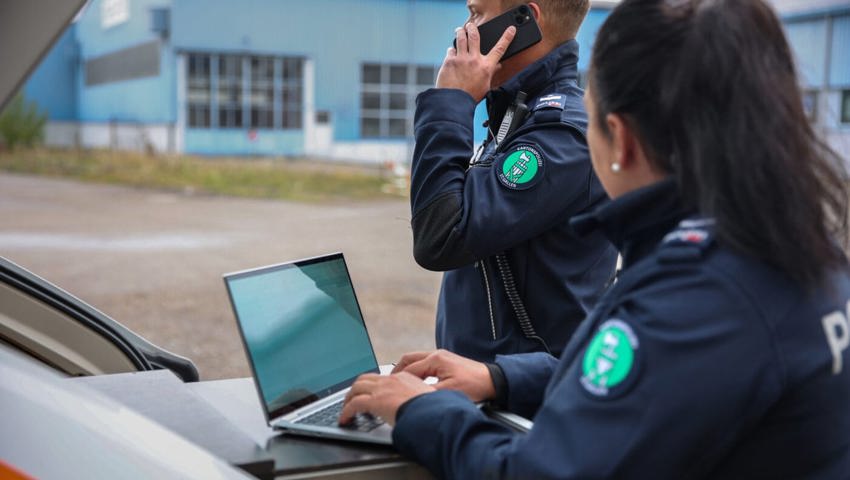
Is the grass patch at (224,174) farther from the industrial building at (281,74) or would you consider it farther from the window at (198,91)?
the window at (198,91)

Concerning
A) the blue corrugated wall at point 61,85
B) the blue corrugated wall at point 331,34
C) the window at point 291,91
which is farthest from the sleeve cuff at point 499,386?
the blue corrugated wall at point 61,85

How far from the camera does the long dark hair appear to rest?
39.9 inches

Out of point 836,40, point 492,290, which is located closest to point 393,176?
point 836,40

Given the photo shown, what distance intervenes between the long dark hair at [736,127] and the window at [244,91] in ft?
85.2

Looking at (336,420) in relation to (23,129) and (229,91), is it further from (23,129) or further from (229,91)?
(23,129)

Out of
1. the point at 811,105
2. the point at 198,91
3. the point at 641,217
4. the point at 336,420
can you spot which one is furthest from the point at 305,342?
the point at 198,91

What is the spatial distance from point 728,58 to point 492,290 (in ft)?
2.68

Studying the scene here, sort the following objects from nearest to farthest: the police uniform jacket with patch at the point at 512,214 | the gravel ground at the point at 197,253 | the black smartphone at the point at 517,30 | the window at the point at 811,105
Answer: the window at the point at 811,105 < the police uniform jacket with patch at the point at 512,214 < the black smartphone at the point at 517,30 < the gravel ground at the point at 197,253

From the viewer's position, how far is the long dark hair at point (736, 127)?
1015 mm

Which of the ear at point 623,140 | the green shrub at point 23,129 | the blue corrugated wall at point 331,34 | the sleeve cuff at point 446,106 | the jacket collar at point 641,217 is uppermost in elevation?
the blue corrugated wall at point 331,34

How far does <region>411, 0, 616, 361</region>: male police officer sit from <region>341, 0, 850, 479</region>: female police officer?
0.55 m

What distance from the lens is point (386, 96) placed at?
88.3 feet

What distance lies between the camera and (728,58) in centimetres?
104

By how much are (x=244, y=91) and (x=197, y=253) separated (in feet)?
55.8
